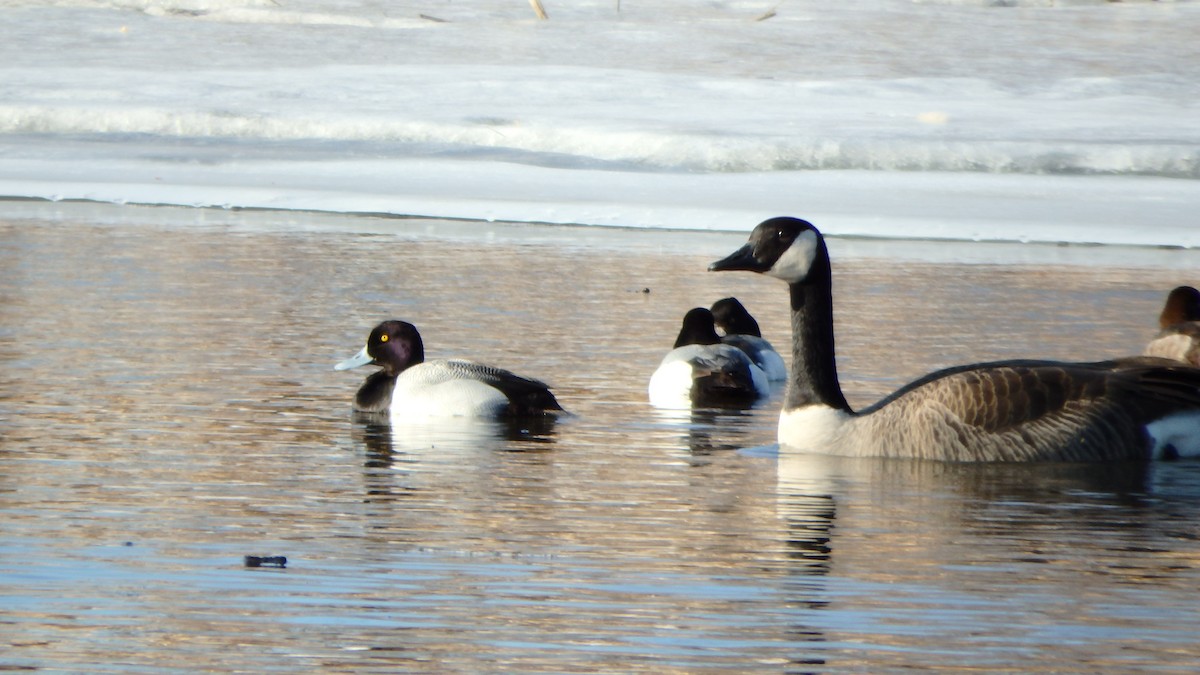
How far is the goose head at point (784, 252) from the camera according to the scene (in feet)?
26.2

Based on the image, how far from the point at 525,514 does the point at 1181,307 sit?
19.8ft

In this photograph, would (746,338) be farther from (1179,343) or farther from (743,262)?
(743,262)

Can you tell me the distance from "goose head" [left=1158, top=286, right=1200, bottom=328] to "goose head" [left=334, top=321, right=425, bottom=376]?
4.38m

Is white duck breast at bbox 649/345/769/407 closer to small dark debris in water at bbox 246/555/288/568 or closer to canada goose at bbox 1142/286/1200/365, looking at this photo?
canada goose at bbox 1142/286/1200/365

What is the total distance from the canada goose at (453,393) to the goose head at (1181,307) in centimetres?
419

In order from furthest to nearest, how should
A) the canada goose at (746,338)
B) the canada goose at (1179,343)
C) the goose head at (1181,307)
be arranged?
the goose head at (1181,307), the canada goose at (746,338), the canada goose at (1179,343)

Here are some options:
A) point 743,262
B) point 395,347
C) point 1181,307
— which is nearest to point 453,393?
point 395,347

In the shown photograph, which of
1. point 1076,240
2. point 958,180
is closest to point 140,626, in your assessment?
point 1076,240

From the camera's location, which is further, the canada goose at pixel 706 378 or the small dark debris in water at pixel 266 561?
the canada goose at pixel 706 378

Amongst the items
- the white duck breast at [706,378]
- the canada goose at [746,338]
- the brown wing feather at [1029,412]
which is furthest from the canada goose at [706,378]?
the brown wing feather at [1029,412]

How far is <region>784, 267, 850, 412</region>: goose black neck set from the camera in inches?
309

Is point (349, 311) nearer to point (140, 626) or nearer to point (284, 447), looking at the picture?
point (284, 447)

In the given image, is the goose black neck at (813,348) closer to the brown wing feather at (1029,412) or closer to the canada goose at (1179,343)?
the brown wing feather at (1029,412)

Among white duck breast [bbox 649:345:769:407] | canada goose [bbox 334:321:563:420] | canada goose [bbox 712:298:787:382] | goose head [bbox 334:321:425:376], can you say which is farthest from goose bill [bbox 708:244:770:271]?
canada goose [bbox 712:298:787:382]
